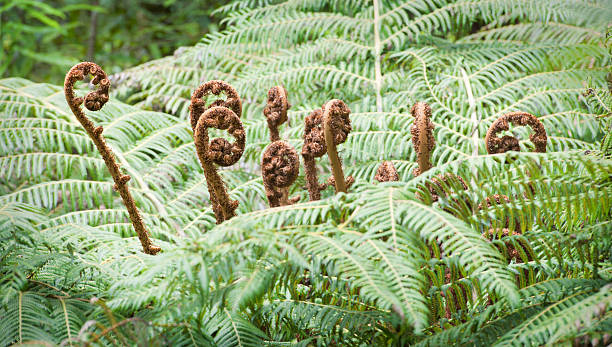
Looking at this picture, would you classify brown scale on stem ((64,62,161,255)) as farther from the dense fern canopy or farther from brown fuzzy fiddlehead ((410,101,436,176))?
brown fuzzy fiddlehead ((410,101,436,176))

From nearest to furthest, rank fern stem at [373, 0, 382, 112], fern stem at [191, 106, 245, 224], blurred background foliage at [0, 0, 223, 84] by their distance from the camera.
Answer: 1. fern stem at [191, 106, 245, 224]
2. fern stem at [373, 0, 382, 112]
3. blurred background foliage at [0, 0, 223, 84]

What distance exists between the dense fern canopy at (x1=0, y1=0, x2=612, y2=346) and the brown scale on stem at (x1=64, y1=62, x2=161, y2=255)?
73 mm

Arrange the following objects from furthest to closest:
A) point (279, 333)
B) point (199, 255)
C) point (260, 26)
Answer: point (260, 26) → point (279, 333) → point (199, 255)

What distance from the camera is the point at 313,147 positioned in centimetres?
123

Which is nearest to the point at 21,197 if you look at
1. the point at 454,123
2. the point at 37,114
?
the point at 37,114

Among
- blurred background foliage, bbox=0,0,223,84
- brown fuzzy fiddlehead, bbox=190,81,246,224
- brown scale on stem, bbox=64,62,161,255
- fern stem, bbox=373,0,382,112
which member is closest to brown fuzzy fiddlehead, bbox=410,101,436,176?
brown fuzzy fiddlehead, bbox=190,81,246,224

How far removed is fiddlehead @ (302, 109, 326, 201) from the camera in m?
1.23

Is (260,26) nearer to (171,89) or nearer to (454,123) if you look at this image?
(171,89)

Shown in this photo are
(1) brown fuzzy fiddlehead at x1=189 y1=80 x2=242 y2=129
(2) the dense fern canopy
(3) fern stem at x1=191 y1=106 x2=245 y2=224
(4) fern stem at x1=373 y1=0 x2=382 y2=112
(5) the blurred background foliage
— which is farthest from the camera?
(5) the blurred background foliage

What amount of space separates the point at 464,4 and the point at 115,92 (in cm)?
172

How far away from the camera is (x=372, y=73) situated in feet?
7.10

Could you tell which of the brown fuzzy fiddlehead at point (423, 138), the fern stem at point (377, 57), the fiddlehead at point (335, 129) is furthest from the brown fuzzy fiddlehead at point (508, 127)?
the fern stem at point (377, 57)

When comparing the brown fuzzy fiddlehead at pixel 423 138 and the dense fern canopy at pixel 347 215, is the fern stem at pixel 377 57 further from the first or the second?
the brown fuzzy fiddlehead at pixel 423 138

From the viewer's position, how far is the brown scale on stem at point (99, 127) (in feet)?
3.75
